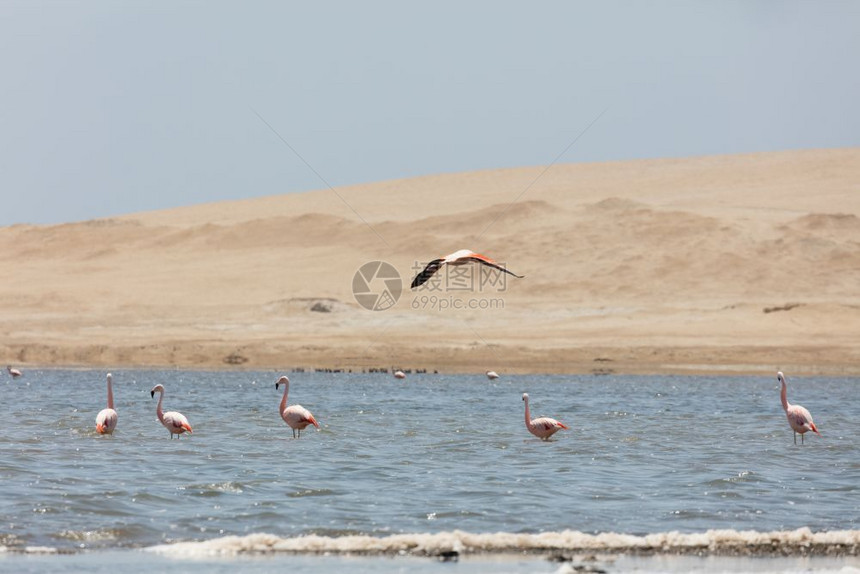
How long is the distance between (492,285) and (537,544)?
51168 mm

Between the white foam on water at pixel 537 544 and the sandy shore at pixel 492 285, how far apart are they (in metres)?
→ 31.1

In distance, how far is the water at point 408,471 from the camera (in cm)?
1344

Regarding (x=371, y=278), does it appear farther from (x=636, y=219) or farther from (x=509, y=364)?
(x=509, y=364)

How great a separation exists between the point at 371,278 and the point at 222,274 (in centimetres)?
869

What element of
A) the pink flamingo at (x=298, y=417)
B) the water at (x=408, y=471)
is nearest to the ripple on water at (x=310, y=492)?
the water at (x=408, y=471)

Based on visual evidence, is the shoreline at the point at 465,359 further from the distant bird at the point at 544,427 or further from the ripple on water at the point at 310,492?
the ripple on water at the point at 310,492

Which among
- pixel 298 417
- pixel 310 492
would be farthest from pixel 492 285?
pixel 310 492

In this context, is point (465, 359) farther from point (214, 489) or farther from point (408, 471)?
point (214, 489)

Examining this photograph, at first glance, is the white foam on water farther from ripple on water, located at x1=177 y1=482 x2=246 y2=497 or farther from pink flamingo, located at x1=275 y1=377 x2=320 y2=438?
pink flamingo, located at x1=275 y1=377 x2=320 y2=438

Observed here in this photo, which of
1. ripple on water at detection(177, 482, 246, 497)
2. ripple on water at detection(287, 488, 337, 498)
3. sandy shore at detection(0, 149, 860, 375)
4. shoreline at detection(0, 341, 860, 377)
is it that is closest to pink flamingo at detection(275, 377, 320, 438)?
ripple on water at detection(177, 482, 246, 497)

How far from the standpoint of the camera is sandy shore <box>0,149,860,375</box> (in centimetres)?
4697

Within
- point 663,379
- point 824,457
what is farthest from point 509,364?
point 824,457

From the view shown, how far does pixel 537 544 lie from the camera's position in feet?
39.7

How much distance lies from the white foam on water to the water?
0.67 ft
